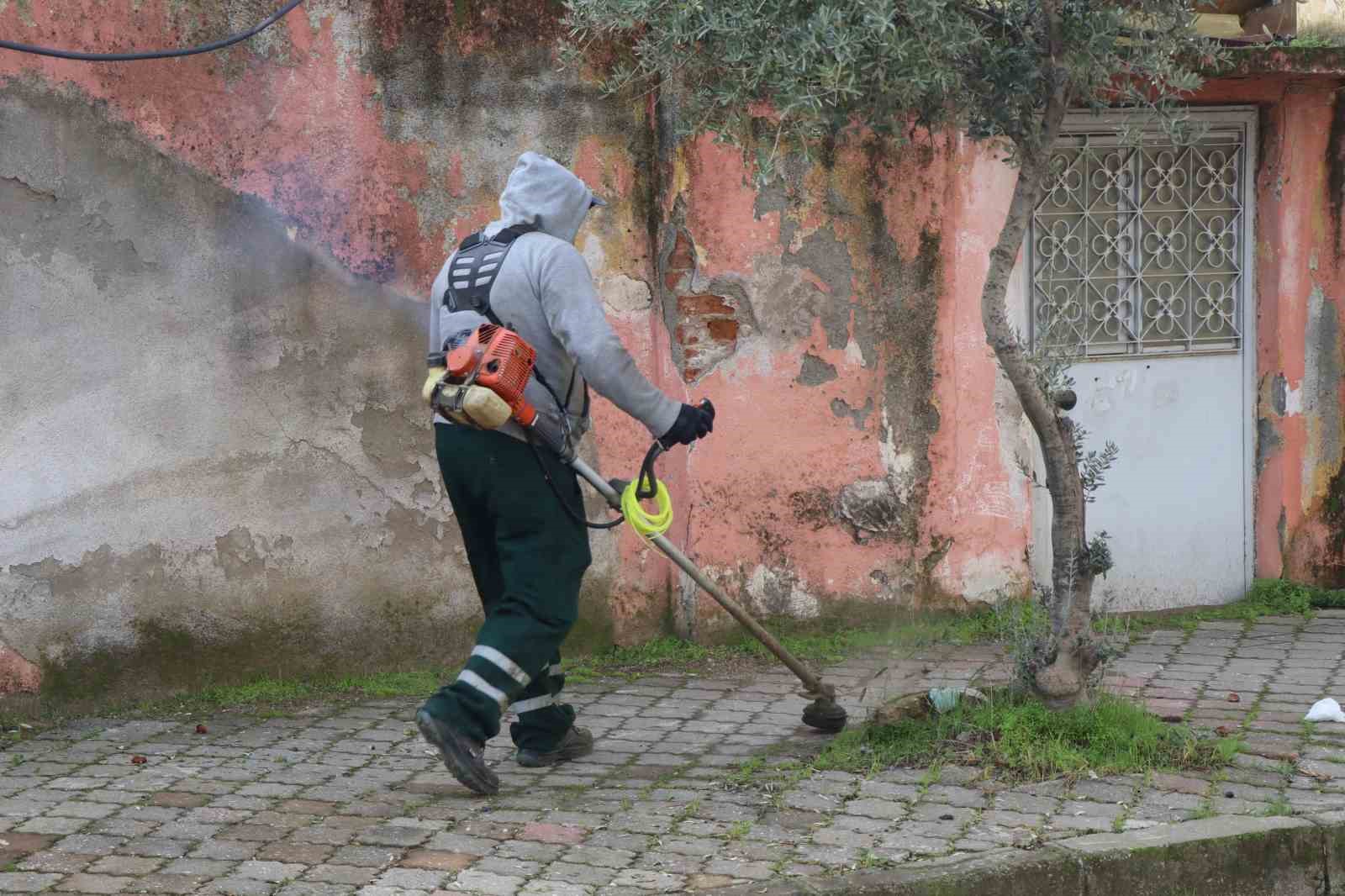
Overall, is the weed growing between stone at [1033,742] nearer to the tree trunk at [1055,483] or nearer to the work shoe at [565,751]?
the tree trunk at [1055,483]

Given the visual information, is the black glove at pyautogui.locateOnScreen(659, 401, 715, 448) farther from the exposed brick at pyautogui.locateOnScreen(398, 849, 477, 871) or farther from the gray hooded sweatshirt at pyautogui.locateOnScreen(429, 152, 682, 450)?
the exposed brick at pyautogui.locateOnScreen(398, 849, 477, 871)

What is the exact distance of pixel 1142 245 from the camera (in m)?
7.55

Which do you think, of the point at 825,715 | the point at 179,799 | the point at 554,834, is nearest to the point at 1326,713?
the point at 825,715

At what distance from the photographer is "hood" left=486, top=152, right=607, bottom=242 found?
517 centimetres

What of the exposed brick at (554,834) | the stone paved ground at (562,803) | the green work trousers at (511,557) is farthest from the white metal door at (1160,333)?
the exposed brick at (554,834)

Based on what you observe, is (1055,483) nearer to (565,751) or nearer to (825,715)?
(825,715)

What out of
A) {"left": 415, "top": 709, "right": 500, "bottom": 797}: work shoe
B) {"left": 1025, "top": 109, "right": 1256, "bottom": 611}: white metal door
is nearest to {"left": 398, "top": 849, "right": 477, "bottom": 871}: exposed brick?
{"left": 415, "top": 709, "right": 500, "bottom": 797}: work shoe

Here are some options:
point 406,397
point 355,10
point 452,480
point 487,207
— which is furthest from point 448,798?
point 355,10

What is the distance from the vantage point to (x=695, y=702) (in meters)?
6.17

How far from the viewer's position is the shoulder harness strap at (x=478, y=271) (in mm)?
5031

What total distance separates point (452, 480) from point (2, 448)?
6.52 ft

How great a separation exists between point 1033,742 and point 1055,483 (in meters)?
0.84

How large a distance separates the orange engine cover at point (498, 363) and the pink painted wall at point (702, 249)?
1.73 m

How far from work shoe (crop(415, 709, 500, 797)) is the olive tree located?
1.85 metres
